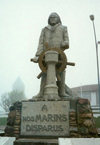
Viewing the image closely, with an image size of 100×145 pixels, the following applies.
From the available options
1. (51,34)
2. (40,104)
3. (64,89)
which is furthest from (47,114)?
(51,34)

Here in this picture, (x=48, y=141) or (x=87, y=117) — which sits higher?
(x=87, y=117)

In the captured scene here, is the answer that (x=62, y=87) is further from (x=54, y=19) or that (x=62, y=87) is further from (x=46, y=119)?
(x=54, y=19)

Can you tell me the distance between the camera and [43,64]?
8.78m

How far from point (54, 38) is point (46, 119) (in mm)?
3183

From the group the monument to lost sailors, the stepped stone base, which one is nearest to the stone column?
the monument to lost sailors

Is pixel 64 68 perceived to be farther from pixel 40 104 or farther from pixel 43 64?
pixel 40 104

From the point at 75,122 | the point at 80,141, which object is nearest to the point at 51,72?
the point at 75,122

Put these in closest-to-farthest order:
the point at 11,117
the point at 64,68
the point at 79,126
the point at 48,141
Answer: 1. the point at 48,141
2. the point at 79,126
3. the point at 11,117
4. the point at 64,68

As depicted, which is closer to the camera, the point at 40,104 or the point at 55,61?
the point at 40,104

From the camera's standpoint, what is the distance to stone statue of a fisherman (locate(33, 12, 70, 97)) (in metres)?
8.84

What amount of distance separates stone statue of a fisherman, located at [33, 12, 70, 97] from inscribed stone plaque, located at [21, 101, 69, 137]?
4.06ft

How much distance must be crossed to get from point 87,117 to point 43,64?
2565 millimetres

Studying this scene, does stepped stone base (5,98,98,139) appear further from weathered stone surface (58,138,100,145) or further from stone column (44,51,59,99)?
weathered stone surface (58,138,100,145)

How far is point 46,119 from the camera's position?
7430 mm
